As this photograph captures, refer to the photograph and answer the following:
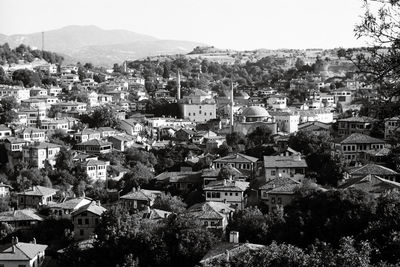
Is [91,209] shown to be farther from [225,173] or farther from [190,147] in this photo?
[190,147]

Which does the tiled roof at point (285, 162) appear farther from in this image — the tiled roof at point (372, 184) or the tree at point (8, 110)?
the tree at point (8, 110)

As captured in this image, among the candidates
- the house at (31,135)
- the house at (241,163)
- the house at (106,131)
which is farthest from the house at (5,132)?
the house at (241,163)

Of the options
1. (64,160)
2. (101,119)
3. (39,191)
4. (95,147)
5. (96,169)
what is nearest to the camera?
(39,191)

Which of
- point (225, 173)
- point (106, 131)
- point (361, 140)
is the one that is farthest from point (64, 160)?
point (361, 140)

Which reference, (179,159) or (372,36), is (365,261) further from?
(179,159)

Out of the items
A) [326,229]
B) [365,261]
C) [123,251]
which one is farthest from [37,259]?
[365,261]

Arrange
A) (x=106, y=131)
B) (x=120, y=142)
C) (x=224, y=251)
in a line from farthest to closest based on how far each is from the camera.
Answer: (x=106, y=131), (x=120, y=142), (x=224, y=251)

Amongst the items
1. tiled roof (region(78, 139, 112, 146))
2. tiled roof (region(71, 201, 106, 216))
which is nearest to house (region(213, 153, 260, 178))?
tiled roof (region(71, 201, 106, 216))
